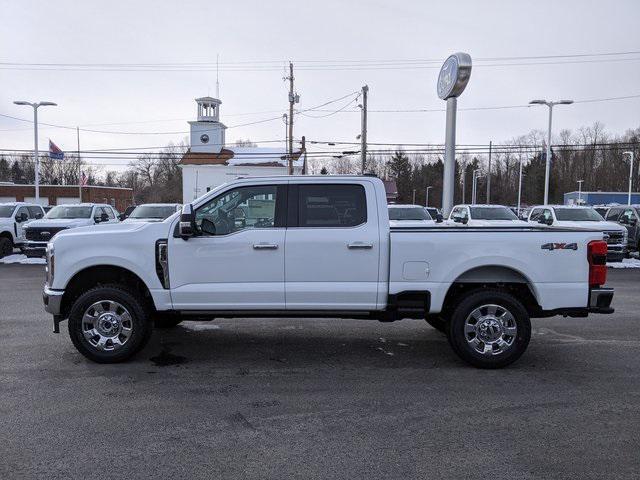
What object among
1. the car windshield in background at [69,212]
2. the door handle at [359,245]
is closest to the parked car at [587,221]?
the door handle at [359,245]

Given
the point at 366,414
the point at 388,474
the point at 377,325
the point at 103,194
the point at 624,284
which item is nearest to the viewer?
the point at 388,474

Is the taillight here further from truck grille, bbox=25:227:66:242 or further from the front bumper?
truck grille, bbox=25:227:66:242

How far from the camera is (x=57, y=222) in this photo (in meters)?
16.4

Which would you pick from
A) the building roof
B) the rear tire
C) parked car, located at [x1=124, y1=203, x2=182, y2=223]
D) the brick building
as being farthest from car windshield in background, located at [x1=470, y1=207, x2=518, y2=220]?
the brick building

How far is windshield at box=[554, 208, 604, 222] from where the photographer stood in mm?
17094

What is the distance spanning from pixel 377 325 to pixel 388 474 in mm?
4535

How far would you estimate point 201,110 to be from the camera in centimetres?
5375

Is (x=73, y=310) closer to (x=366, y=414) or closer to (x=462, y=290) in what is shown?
(x=366, y=414)

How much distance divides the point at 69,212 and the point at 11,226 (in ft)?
6.41

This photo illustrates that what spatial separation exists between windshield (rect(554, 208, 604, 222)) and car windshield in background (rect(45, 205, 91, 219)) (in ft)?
51.7

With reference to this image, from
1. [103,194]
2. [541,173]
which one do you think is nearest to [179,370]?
→ [103,194]

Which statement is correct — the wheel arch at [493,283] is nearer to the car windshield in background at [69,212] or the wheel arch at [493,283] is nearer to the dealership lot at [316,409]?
the dealership lot at [316,409]

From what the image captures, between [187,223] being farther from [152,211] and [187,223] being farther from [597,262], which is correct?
[152,211]

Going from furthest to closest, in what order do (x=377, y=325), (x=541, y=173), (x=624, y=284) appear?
(x=541, y=173) < (x=624, y=284) < (x=377, y=325)
